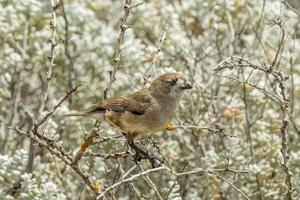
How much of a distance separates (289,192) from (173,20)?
3883 millimetres

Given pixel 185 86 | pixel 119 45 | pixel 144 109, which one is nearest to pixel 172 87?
pixel 185 86

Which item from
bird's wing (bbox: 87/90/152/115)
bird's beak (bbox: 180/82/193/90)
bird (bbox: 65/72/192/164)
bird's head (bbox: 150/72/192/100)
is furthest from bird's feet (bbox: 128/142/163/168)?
bird's beak (bbox: 180/82/193/90)

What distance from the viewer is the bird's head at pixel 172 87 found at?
492cm

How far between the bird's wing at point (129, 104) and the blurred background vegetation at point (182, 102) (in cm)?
67

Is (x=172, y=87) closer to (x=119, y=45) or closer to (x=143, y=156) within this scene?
(x=143, y=156)

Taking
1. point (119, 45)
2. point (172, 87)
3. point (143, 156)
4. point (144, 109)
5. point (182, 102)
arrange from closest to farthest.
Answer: point (119, 45) < point (143, 156) < point (144, 109) < point (172, 87) < point (182, 102)

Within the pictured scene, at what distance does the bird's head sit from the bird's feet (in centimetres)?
42

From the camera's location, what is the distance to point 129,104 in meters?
4.86

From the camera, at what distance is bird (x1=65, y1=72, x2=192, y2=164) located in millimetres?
4703

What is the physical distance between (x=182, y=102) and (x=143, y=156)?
6.25ft

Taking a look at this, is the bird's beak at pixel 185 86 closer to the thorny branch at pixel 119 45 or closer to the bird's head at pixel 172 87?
the bird's head at pixel 172 87

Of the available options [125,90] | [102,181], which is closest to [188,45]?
[125,90]

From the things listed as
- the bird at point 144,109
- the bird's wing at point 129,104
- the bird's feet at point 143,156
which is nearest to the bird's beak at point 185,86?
the bird at point 144,109

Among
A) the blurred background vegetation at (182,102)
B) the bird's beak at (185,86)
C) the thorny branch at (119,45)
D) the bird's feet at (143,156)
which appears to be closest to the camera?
the thorny branch at (119,45)
